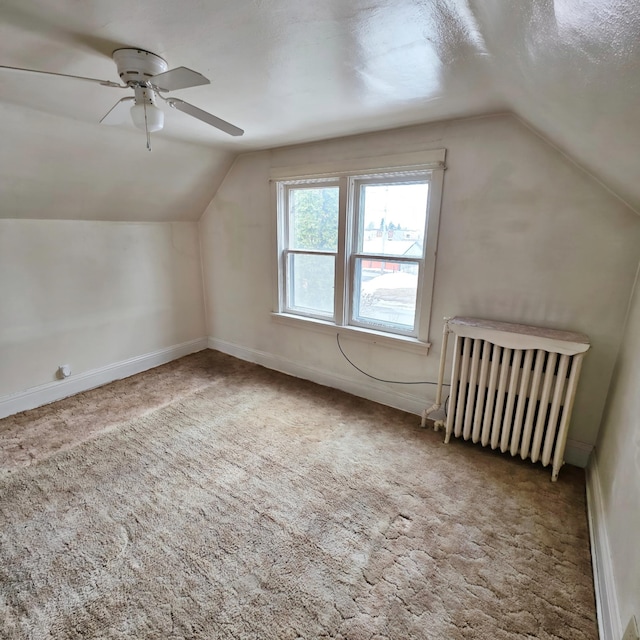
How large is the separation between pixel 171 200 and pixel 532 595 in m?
4.05

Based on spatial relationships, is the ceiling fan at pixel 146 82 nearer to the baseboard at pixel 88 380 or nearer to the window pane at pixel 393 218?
the window pane at pixel 393 218

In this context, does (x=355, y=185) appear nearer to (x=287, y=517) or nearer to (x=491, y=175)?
(x=491, y=175)

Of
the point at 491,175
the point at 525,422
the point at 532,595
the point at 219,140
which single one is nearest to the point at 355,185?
the point at 491,175

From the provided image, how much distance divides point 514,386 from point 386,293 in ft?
4.07

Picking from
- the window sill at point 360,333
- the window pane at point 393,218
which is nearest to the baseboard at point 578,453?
the window sill at point 360,333

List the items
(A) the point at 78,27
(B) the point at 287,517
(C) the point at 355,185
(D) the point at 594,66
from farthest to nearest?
(C) the point at 355,185 → (B) the point at 287,517 → (A) the point at 78,27 → (D) the point at 594,66

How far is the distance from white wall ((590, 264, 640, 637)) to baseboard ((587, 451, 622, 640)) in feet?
Answer: 0.03

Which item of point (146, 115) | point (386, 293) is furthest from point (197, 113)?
point (386, 293)

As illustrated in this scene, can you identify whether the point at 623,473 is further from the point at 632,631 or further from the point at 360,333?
the point at 360,333

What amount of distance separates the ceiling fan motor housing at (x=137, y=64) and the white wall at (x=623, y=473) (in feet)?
8.64

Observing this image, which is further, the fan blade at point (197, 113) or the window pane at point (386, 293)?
the window pane at point (386, 293)

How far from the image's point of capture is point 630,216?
198 cm

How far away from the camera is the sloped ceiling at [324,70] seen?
3.39 ft

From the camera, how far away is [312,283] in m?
3.49
